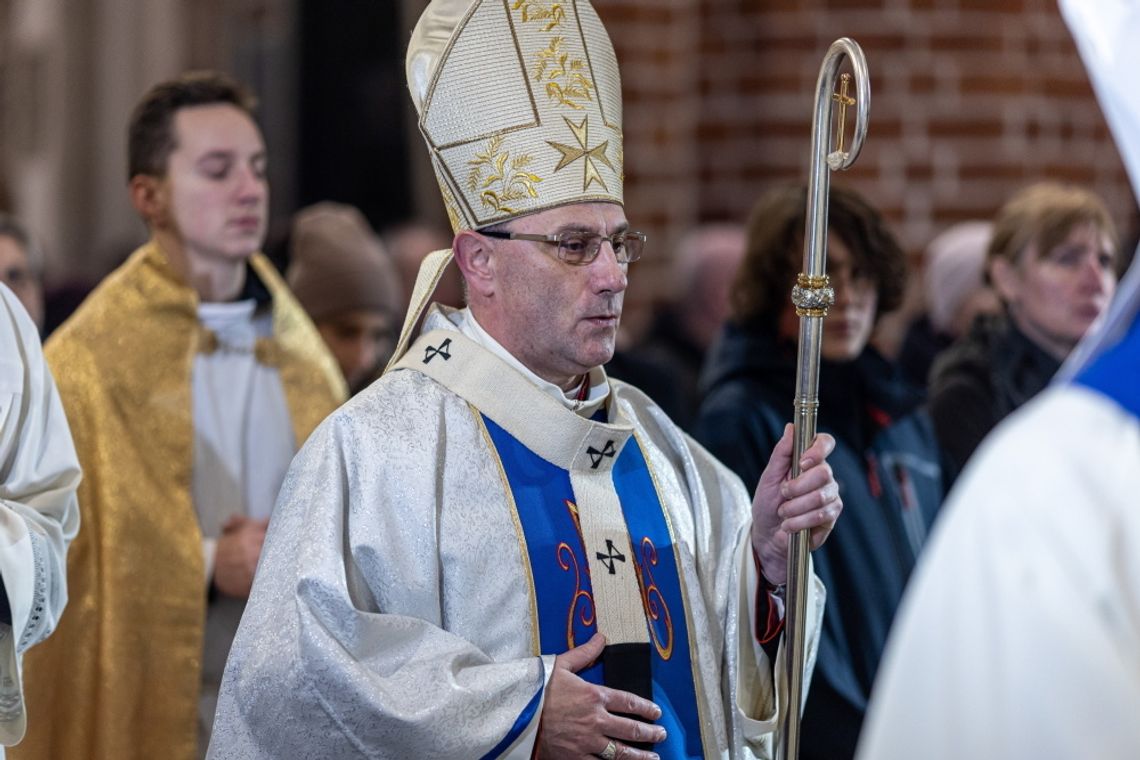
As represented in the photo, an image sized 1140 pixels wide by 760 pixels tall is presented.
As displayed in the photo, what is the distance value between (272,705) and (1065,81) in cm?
607

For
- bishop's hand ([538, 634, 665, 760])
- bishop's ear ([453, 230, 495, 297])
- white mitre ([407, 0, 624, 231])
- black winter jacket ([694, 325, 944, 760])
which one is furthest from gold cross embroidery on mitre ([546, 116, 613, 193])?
black winter jacket ([694, 325, 944, 760])

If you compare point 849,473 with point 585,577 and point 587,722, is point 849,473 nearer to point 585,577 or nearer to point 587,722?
point 585,577

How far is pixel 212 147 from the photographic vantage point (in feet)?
14.3

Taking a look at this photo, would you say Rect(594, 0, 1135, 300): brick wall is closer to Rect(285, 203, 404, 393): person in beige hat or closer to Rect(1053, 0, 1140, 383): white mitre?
Rect(285, 203, 404, 393): person in beige hat

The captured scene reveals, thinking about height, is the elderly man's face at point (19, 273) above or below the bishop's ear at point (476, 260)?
below

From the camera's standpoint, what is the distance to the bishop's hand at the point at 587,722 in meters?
2.87

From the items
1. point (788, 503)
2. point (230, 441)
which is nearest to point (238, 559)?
point (230, 441)

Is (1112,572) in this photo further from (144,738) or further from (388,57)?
(388,57)

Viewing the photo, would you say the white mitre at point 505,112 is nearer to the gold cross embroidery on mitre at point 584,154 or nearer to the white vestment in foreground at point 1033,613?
the gold cross embroidery on mitre at point 584,154

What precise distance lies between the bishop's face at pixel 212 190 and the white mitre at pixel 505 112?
1106mm

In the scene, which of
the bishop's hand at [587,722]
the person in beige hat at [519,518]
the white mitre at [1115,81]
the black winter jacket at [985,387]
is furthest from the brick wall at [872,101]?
the white mitre at [1115,81]

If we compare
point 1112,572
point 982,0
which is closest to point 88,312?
point 1112,572

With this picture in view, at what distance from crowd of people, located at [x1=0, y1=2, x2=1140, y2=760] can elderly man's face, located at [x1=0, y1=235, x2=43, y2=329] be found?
0.05ft

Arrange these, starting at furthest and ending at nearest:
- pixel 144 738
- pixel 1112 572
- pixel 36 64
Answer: pixel 36 64, pixel 144 738, pixel 1112 572
